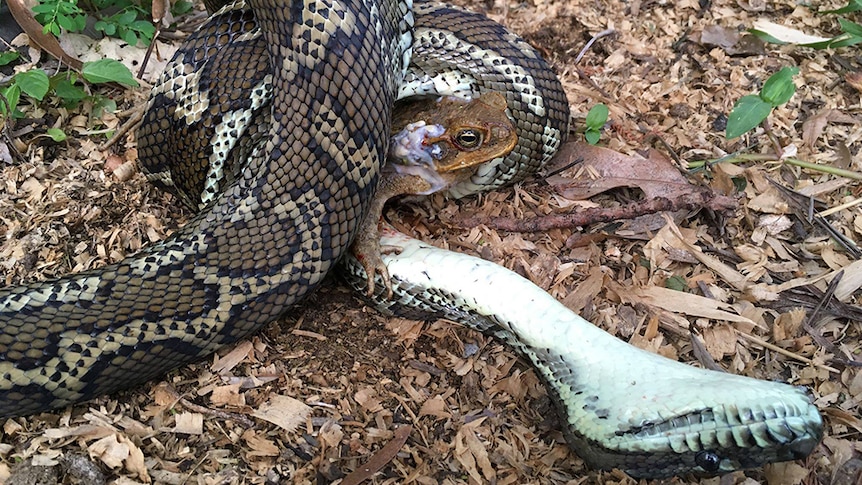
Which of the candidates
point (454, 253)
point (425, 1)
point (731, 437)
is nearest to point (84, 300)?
point (454, 253)

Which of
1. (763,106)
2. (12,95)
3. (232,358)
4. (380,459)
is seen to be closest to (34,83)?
(12,95)

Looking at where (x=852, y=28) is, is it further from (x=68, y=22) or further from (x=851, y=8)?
(x=68, y=22)

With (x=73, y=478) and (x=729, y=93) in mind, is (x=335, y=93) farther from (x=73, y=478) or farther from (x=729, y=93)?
(x=729, y=93)

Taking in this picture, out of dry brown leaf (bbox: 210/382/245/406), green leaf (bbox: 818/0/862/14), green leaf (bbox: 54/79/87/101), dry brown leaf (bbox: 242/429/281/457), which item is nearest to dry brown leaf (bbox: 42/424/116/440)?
dry brown leaf (bbox: 210/382/245/406)

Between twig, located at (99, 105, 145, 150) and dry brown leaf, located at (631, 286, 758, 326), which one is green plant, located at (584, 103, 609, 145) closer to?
dry brown leaf, located at (631, 286, 758, 326)

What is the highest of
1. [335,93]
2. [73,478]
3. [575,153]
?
[335,93]

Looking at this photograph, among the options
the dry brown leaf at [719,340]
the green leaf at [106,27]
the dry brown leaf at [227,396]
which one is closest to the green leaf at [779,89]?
the dry brown leaf at [719,340]
